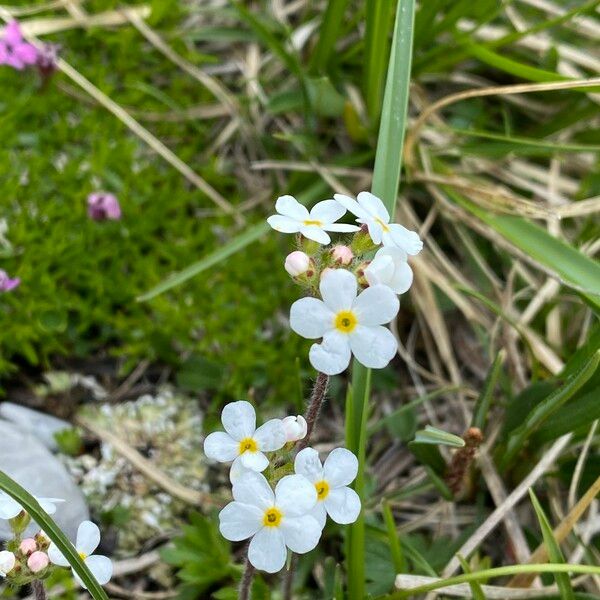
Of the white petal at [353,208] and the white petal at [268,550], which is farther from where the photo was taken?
the white petal at [353,208]

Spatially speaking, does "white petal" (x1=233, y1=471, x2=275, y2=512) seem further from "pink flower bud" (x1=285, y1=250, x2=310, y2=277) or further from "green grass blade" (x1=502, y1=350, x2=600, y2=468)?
"green grass blade" (x1=502, y1=350, x2=600, y2=468)

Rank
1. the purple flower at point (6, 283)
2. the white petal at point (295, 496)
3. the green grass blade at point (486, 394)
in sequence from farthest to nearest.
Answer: the purple flower at point (6, 283), the green grass blade at point (486, 394), the white petal at point (295, 496)

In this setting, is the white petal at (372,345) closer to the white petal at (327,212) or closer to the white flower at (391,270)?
the white flower at (391,270)

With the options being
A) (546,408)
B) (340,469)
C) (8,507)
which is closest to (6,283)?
(8,507)

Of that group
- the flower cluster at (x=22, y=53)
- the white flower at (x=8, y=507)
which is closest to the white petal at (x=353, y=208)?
the white flower at (x=8, y=507)

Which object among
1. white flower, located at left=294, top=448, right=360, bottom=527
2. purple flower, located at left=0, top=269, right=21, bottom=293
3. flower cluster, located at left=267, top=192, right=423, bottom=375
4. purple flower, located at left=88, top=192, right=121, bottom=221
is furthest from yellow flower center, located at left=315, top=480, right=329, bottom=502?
purple flower, located at left=88, top=192, right=121, bottom=221

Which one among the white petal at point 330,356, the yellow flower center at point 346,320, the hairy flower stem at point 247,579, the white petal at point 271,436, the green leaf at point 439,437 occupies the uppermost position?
the yellow flower center at point 346,320

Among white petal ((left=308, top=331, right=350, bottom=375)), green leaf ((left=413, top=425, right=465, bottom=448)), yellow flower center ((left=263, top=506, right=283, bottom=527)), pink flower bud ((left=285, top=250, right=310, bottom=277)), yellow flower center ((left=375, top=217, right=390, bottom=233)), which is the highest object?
yellow flower center ((left=375, top=217, right=390, bottom=233))
